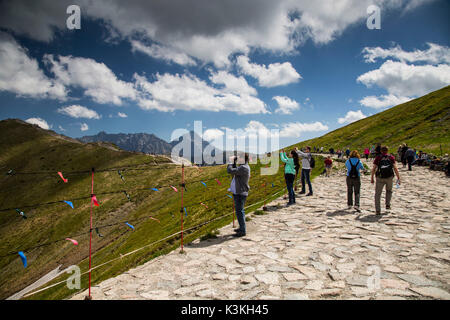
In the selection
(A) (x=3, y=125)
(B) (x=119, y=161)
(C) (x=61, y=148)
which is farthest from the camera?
(A) (x=3, y=125)

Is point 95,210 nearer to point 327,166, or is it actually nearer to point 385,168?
point 327,166

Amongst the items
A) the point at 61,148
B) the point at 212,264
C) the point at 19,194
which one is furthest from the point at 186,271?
the point at 61,148

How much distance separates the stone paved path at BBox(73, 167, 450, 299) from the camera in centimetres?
509

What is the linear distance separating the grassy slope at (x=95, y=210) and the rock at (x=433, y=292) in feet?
31.5

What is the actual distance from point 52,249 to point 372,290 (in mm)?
49780

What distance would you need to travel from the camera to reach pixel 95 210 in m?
50.1

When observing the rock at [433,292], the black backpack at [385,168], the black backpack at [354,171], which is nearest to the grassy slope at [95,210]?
the black backpack at [354,171]

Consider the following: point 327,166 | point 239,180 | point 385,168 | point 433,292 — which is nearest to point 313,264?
point 433,292

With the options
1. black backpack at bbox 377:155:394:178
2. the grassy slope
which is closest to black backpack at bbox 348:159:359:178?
black backpack at bbox 377:155:394:178

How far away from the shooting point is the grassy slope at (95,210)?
76.4 ft

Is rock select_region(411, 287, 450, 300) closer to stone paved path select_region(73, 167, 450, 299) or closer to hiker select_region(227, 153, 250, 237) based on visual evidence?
stone paved path select_region(73, 167, 450, 299)

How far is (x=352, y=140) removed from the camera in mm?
87875

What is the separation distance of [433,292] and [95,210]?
186ft
